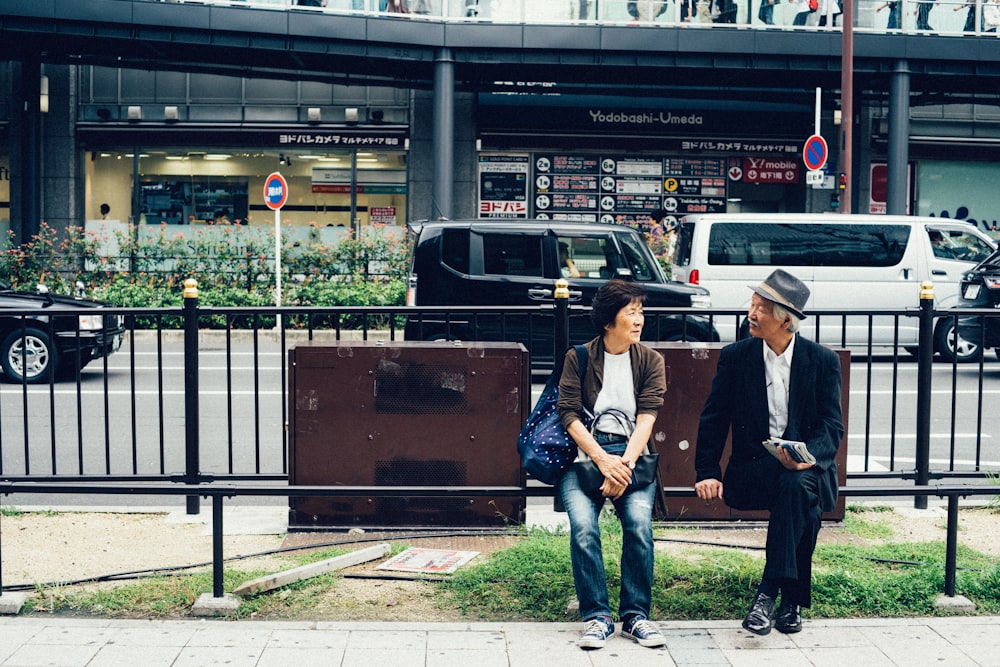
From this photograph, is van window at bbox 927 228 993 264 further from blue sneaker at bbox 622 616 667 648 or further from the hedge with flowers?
blue sneaker at bbox 622 616 667 648

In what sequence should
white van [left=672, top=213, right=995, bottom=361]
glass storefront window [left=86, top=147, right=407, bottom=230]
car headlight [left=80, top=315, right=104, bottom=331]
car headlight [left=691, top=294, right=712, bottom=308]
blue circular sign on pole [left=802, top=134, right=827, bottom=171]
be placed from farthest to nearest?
glass storefront window [left=86, top=147, right=407, bottom=230] < blue circular sign on pole [left=802, top=134, right=827, bottom=171] < white van [left=672, top=213, right=995, bottom=361] < car headlight [left=691, top=294, right=712, bottom=308] < car headlight [left=80, top=315, right=104, bottom=331]

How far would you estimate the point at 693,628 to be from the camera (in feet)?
16.0

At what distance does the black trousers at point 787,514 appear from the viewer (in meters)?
4.77

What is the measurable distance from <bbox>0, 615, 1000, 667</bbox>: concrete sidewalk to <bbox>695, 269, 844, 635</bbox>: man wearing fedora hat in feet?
0.77

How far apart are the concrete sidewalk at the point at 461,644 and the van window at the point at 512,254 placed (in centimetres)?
835

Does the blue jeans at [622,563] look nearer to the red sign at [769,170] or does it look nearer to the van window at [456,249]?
the van window at [456,249]

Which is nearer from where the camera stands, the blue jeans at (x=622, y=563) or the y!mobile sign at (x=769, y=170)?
the blue jeans at (x=622, y=563)

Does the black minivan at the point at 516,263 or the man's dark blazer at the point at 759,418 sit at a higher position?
the black minivan at the point at 516,263

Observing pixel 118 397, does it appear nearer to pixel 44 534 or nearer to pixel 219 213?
pixel 44 534

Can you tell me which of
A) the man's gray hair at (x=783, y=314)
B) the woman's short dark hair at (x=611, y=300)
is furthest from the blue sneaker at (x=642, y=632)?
the man's gray hair at (x=783, y=314)

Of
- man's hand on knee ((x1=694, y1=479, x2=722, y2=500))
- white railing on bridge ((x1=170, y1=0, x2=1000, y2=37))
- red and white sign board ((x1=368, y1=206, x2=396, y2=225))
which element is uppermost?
white railing on bridge ((x1=170, y1=0, x2=1000, y2=37))

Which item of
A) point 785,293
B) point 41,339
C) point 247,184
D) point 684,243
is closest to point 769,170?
point 684,243

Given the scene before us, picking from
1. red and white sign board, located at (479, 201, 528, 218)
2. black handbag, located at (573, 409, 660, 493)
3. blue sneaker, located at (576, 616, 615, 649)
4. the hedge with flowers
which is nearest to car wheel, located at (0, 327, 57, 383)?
the hedge with flowers

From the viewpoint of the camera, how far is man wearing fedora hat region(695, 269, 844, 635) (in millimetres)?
4793
